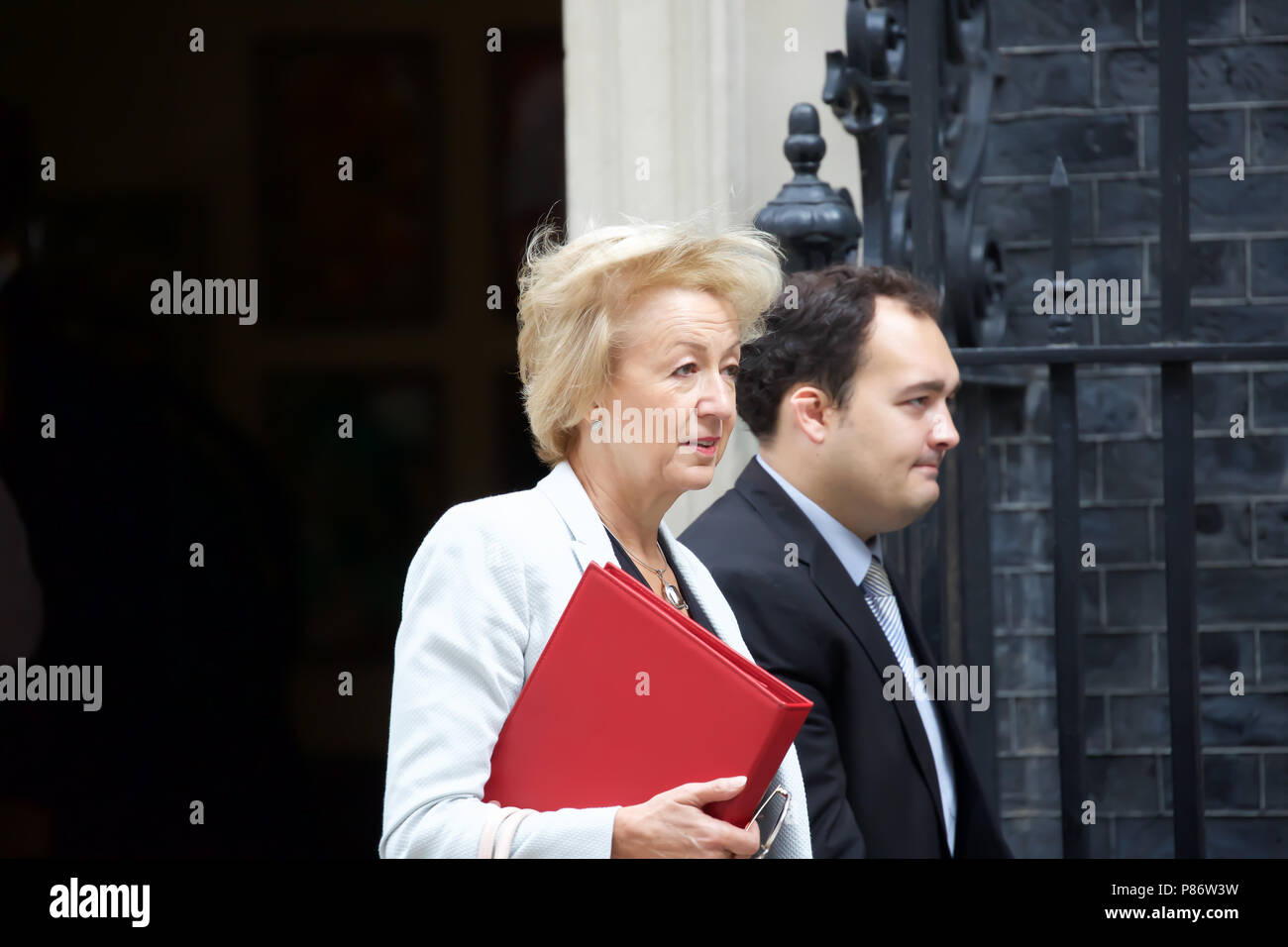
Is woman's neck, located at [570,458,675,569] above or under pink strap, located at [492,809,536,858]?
above

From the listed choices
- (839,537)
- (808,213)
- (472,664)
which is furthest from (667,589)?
(808,213)

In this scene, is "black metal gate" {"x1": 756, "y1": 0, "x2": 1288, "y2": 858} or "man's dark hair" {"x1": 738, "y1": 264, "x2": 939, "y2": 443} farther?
"black metal gate" {"x1": 756, "y1": 0, "x2": 1288, "y2": 858}

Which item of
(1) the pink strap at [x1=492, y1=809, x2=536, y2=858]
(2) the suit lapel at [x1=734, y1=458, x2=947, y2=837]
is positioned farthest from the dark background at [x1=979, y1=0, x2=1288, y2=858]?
(1) the pink strap at [x1=492, y1=809, x2=536, y2=858]

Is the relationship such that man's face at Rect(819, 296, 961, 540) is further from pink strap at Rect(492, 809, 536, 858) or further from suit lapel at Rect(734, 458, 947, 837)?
pink strap at Rect(492, 809, 536, 858)

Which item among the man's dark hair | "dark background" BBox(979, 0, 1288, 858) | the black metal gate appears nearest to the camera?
the man's dark hair

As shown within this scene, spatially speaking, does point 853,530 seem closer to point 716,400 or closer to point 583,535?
point 716,400

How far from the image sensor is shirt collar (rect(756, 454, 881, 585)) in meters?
2.73

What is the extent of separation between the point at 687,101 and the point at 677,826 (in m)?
2.34

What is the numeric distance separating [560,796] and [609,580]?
0.29m

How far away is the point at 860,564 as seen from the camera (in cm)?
275

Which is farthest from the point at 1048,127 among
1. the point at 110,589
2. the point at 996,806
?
the point at 110,589

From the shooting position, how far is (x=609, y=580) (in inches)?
73.0

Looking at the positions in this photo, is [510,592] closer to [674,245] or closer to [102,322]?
[674,245]

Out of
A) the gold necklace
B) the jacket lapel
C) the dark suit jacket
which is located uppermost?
the jacket lapel
